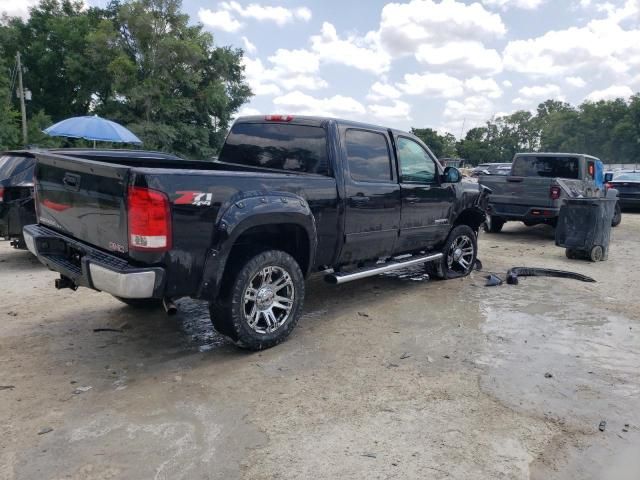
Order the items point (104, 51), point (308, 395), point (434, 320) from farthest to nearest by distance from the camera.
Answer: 1. point (104, 51)
2. point (434, 320)
3. point (308, 395)

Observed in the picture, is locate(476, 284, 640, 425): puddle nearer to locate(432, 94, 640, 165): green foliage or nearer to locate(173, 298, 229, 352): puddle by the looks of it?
locate(173, 298, 229, 352): puddle

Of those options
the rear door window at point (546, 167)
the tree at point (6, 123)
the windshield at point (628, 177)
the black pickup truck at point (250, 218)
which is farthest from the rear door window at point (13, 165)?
the tree at point (6, 123)

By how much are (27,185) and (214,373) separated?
475 cm

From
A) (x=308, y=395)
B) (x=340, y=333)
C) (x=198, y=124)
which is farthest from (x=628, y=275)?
(x=198, y=124)

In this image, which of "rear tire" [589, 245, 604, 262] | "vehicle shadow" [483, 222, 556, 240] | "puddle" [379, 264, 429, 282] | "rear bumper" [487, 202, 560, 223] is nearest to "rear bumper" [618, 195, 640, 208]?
"vehicle shadow" [483, 222, 556, 240]

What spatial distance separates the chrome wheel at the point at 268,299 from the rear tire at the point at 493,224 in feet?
28.1

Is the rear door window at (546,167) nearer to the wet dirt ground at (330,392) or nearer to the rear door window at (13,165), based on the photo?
the wet dirt ground at (330,392)

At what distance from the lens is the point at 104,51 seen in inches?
1387

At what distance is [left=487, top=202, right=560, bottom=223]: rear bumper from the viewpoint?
10.2 meters

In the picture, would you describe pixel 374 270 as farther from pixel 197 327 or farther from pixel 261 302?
pixel 197 327

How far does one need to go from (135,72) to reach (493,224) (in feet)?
98.9

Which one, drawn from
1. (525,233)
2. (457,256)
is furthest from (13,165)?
(525,233)

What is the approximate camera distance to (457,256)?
7258 millimetres

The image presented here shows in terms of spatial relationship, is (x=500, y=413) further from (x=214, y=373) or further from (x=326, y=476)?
(x=214, y=373)
